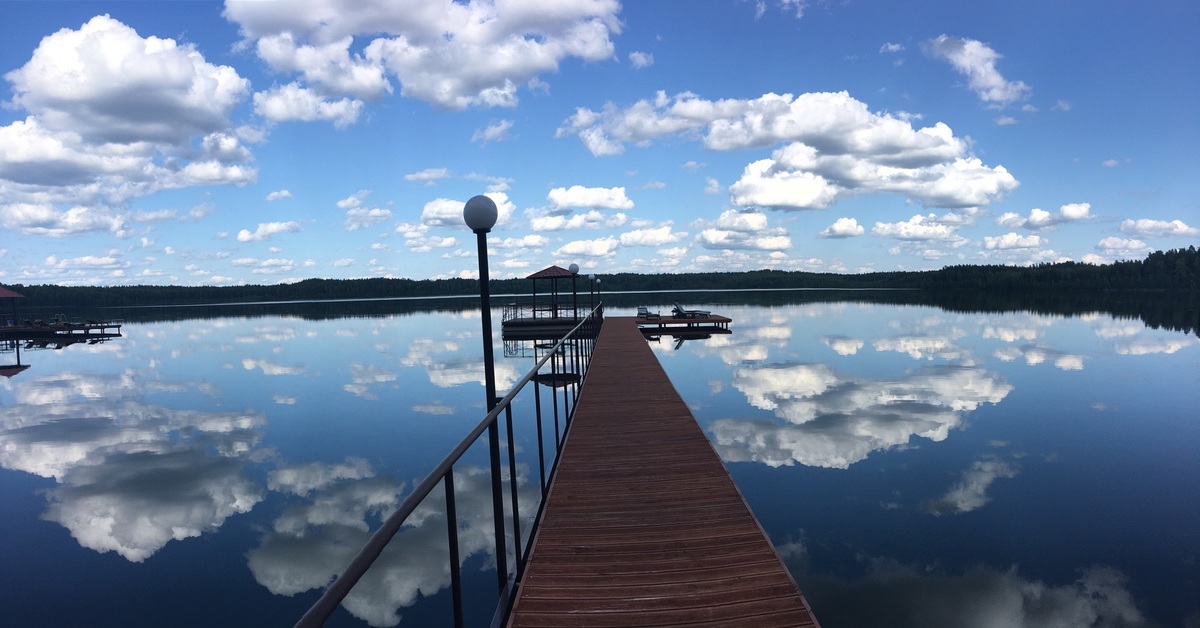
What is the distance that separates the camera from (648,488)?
4957 millimetres

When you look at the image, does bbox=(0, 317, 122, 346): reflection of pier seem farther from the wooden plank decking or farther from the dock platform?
the wooden plank decking

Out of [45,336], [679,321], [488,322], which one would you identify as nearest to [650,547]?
[488,322]

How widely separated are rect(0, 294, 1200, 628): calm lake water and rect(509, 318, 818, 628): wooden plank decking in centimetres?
183

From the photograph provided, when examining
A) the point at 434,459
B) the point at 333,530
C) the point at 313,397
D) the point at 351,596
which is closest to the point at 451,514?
the point at 351,596

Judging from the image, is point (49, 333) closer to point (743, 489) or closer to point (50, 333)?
point (50, 333)

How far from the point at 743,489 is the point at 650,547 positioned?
496 centimetres

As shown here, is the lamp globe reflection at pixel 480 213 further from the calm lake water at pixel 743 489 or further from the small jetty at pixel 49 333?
the small jetty at pixel 49 333

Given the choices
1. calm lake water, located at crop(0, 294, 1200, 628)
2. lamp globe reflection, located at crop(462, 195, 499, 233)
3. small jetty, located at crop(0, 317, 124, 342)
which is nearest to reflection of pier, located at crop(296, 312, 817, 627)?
lamp globe reflection, located at crop(462, 195, 499, 233)

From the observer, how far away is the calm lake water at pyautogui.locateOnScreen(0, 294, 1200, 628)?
19.5 feet

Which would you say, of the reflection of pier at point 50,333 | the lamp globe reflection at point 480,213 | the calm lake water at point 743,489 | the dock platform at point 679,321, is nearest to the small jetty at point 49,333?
the reflection of pier at point 50,333

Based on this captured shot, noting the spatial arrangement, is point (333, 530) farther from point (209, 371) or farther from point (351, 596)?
point (209, 371)

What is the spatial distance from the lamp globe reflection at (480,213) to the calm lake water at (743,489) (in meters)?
3.86

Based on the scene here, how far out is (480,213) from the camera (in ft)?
14.0

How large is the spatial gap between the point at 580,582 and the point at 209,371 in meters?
24.1
